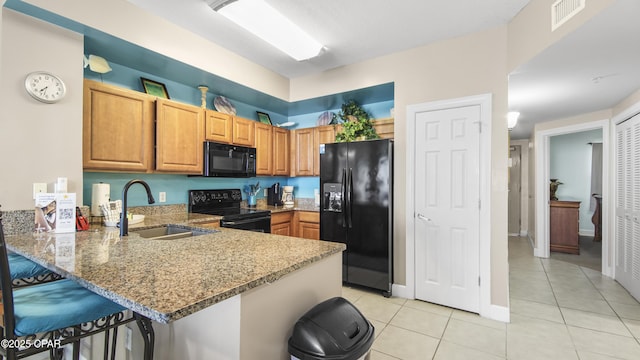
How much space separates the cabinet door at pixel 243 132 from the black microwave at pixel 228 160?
84 mm

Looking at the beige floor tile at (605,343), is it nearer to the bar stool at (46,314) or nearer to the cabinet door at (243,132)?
the bar stool at (46,314)

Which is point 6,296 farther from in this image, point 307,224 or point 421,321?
point 307,224

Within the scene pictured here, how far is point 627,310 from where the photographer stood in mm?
2756

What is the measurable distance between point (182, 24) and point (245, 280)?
267cm

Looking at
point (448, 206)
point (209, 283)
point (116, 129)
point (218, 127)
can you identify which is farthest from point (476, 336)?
point (116, 129)

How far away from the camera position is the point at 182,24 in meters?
2.66

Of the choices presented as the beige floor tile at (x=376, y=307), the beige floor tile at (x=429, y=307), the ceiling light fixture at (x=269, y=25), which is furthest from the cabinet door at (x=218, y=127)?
the beige floor tile at (x=429, y=307)

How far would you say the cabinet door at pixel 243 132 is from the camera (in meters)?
3.51

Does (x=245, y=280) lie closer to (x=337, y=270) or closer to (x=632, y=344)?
(x=337, y=270)

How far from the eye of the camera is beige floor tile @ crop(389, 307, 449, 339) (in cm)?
242

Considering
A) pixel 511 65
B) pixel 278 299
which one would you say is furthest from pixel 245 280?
pixel 511 65

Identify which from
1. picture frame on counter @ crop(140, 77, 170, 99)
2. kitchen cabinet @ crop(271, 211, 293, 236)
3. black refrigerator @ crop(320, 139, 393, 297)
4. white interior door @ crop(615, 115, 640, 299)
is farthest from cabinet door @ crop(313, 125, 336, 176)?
white interior door @ crop(615, 115, 640, 299)

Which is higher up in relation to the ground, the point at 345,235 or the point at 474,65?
the point at 474,65

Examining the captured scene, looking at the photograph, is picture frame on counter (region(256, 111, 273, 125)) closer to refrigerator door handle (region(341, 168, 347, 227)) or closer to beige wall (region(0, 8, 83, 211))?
refrigerator door handle (region(341, 168, 347, 227))
